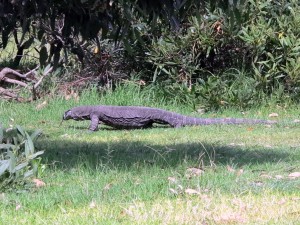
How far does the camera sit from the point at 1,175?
20.3 feet

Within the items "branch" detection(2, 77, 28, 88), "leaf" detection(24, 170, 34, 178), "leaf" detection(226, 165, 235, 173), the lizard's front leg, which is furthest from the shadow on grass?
"branch" detection(2, 77, 28, 88)

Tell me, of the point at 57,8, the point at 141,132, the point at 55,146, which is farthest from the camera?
the point at 141,132

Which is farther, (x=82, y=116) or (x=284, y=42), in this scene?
(x=284, y=42)

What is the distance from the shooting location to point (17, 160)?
6.69 m

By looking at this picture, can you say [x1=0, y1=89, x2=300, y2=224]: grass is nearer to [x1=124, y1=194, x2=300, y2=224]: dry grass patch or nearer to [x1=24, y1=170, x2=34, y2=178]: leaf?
[x1=124, y1=194, x2=300, y2=224]: dry grass patch

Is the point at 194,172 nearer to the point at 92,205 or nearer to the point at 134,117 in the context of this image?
the point at 92,205

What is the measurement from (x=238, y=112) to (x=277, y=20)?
1.99 metres

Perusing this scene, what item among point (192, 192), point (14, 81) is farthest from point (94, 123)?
point (192, 192)

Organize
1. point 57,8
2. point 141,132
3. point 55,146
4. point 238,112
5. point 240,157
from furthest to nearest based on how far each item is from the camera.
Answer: point 238,112
point 141,132
point 55,146
point 240,157
point 57,8

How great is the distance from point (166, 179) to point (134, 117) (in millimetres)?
5505

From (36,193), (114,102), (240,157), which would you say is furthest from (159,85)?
(36,193)

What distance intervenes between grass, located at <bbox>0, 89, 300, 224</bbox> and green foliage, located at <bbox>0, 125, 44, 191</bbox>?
15 centimetres

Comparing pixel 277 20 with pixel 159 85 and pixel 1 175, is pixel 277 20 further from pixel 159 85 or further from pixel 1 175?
pixel 1 175

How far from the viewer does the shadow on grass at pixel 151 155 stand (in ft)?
25.6
